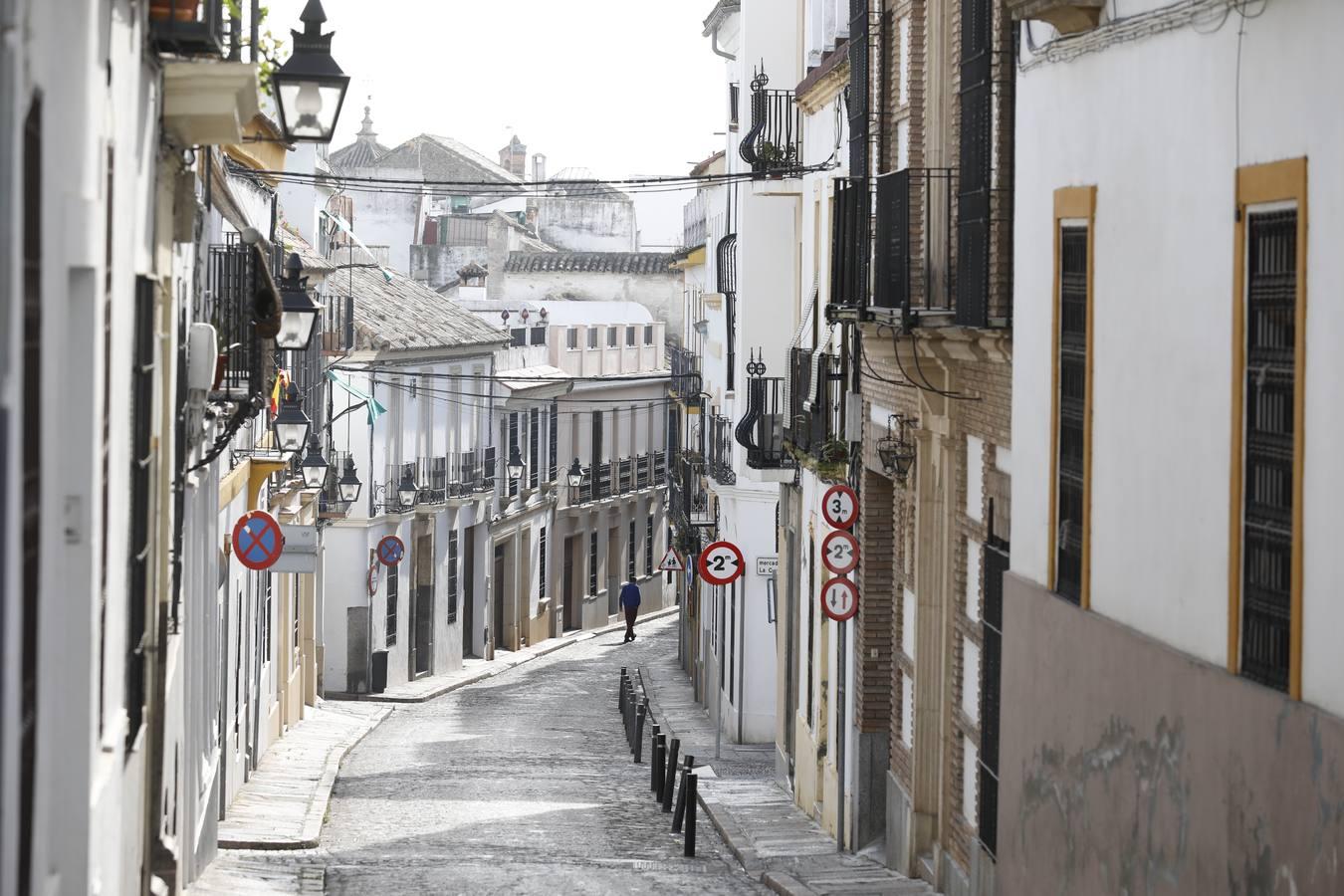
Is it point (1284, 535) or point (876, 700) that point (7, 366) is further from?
point (876, 700)

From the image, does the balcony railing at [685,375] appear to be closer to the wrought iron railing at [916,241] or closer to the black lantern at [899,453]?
the black lantern at [899,453]

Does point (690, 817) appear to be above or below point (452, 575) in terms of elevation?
above

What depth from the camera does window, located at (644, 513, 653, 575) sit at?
187 ft

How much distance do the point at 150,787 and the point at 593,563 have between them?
1710 inches

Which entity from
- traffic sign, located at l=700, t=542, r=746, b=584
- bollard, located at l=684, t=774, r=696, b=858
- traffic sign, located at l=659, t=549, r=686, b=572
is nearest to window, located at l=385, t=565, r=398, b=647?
traffic sign, located at l=659, t=549, r=686, b=572

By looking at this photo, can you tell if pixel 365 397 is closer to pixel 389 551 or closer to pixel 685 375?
pixel 389 551

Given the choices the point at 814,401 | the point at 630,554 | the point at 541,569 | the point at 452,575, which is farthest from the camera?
the point at 630,554

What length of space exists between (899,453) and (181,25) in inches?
300

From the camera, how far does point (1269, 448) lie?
703 cm

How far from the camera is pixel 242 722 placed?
19734mm

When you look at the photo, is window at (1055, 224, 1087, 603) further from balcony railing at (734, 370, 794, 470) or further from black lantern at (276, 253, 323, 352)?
balcony railing at (734, 370, 794, 470)

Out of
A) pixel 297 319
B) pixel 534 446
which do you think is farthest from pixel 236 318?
pixel 534 446

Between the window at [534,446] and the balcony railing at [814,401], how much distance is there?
27.6 meters

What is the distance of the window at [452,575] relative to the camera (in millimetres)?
40219
